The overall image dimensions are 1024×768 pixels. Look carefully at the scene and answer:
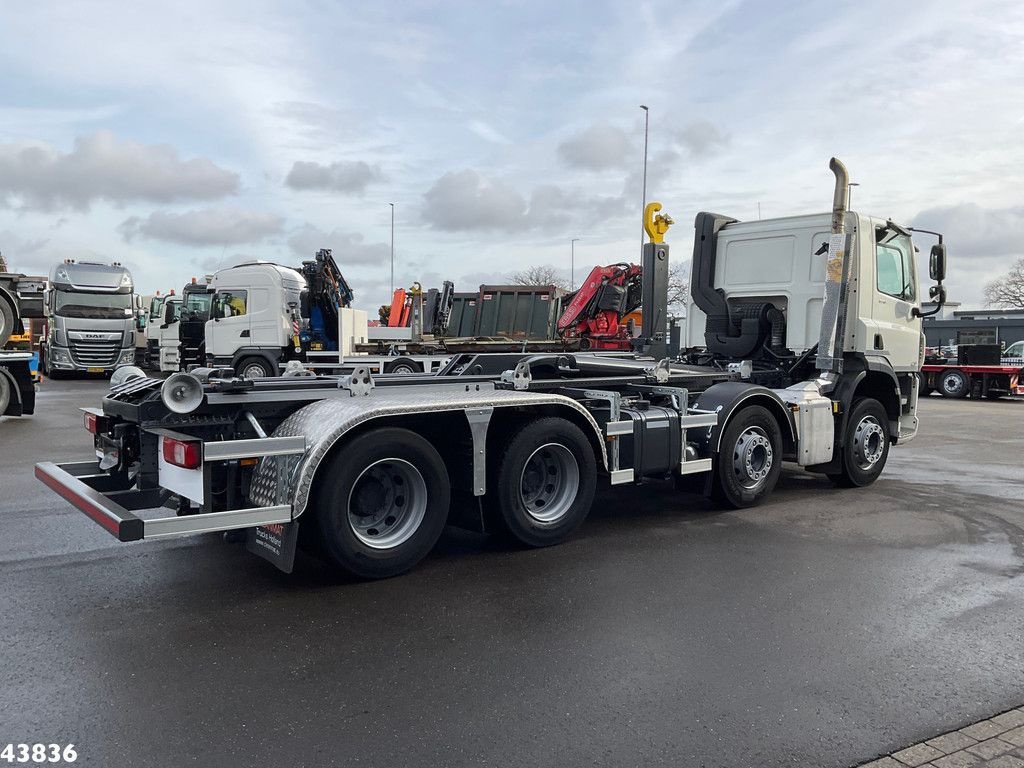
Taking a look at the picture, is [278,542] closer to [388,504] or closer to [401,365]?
[388,504]

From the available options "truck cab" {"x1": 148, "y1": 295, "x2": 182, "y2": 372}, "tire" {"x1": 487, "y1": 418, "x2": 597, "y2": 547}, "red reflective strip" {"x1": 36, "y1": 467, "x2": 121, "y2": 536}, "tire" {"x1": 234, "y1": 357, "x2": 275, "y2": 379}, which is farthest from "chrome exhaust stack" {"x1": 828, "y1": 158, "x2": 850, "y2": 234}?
"truck cab" {"x1": 148, "y1": 295, "x2": 182, "y2": 372}

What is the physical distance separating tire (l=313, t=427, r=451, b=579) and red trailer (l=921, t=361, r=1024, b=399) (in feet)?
77.5

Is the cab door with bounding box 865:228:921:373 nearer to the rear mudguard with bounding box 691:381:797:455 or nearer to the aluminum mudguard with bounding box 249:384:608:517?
the rear mudguard with bounding box 691:381:797:455

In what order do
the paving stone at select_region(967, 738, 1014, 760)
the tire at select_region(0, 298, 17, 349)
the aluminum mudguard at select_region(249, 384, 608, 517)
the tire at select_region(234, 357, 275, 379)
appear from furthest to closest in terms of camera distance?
the tire at select_region(234, 357, 275, 379)
the tire at select_region(0, 298, 17, 349)
the aluminum mudguard at select_region(249, 384, 608, 517)
the paving stone at select_region(967, 738, 1014, 760)

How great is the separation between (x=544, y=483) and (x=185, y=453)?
8.91 feet

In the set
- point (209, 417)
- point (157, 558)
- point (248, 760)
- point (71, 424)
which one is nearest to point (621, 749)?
point (248, 760)

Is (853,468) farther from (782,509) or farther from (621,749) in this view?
(621,749)

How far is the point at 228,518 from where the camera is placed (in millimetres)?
4875

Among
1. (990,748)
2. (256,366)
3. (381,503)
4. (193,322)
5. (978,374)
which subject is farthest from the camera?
(978,374)

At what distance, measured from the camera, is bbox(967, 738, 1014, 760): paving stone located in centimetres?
344

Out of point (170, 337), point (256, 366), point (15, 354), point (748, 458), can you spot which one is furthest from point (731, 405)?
point (170, 337)

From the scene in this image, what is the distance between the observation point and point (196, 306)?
25.6m

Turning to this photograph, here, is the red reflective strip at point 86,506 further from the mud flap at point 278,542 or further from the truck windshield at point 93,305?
the truck windshield at point 93,305

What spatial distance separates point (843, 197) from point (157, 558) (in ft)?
23.5
